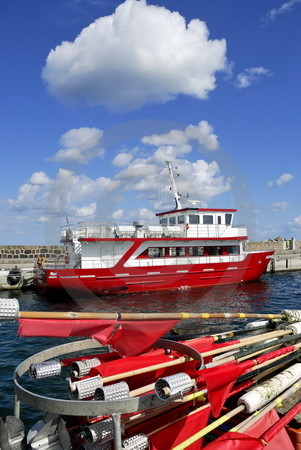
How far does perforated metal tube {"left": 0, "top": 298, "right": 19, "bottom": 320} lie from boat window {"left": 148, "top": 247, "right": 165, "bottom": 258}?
70.5ft

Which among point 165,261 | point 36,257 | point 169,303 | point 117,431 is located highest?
point 36,257

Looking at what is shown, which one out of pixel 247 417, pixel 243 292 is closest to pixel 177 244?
pixel 243 292

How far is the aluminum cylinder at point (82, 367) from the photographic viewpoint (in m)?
A: 5.09

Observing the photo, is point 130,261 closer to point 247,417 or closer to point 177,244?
point 177,244

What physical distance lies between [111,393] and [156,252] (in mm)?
21804

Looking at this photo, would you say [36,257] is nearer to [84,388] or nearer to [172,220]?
[172,220]

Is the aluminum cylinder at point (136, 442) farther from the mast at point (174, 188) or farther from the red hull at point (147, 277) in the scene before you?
the mast at point (174, 188)

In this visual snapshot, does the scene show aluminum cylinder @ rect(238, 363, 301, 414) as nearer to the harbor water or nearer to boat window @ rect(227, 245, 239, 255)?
the harbor water

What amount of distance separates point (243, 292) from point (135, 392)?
22569 mm

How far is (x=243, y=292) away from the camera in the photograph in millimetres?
25844

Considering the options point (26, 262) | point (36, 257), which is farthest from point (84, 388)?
point (36, 257)

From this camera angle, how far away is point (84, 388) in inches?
168

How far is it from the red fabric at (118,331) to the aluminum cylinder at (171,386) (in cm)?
129

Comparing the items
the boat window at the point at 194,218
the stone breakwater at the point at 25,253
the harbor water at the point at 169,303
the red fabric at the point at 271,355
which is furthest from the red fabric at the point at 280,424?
the stone breakwater at the point at 25,253
